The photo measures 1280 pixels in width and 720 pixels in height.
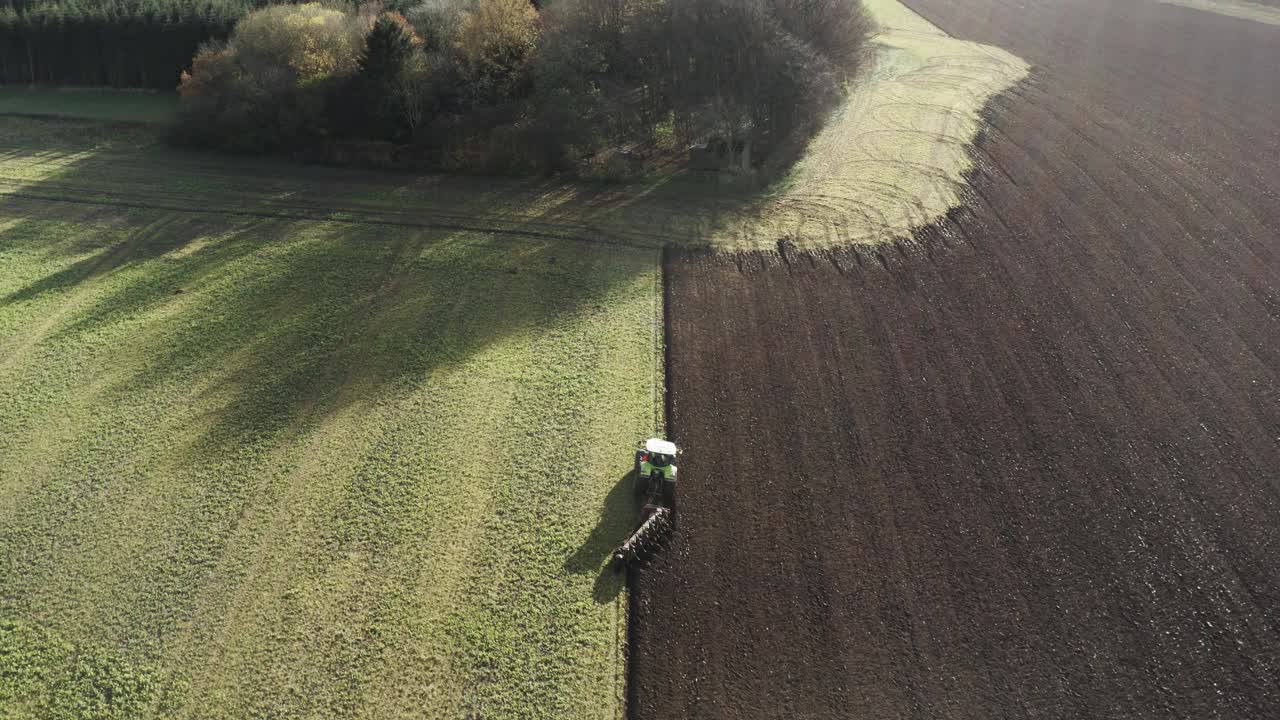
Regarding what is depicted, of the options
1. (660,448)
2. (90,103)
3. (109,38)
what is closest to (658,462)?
(660,448)

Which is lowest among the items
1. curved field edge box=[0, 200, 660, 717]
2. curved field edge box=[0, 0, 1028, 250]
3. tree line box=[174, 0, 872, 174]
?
curved field edge box=[0, 200, 660, 717]

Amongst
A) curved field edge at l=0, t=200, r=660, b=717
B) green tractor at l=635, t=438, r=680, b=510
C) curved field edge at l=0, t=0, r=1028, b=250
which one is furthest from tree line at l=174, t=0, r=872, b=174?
green tractor at l=635, t=438, r=680, b=510

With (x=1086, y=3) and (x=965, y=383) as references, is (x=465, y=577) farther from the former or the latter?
(x=1086, y=3)

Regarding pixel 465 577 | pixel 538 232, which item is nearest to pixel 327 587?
pixel 465 577

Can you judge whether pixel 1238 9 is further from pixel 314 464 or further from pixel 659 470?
pixel 314 464

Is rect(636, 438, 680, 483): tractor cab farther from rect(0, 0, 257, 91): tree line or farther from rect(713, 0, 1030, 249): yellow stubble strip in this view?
rect(0, 0, 257, 91): tree line
